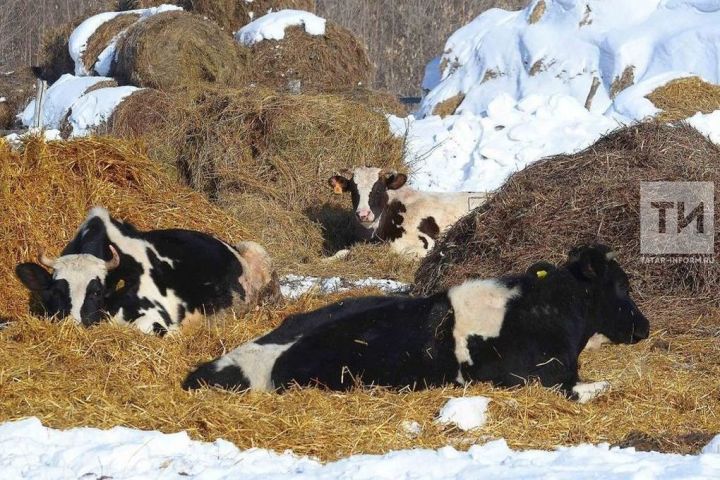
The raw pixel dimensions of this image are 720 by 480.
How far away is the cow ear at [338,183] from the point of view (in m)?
14.7

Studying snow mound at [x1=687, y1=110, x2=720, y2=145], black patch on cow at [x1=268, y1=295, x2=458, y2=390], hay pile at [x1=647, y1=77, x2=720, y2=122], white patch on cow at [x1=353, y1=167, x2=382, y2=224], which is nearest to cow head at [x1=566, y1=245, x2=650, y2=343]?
black patch on cow at [x1=268, y1=295, x2=458, y2=390]

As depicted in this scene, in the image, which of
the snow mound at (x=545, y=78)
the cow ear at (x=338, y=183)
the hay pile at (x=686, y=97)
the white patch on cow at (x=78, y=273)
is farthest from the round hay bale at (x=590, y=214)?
the hay pile at (x=686, y=97)

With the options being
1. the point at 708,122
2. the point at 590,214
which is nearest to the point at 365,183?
the point at 590,214

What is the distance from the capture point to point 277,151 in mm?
15391

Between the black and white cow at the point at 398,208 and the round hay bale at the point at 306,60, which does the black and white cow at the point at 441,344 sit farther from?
the round hay bale at the point at 306,60

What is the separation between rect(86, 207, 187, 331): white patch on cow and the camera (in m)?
8.73

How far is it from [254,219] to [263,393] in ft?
26.1

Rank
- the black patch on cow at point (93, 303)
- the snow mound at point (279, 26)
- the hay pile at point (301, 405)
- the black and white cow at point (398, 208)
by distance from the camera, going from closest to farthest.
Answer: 1. the hay pile at point (301, 405)
2. the black patch on cow at point (93, 303)
3. the black and white cow at point (398, 208)
4. the snow mound at point (279, 26)

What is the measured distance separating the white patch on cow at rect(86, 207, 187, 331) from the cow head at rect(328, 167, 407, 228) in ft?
17.3

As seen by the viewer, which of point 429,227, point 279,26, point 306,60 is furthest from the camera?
point 279,26

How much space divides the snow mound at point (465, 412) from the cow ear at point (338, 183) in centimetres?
875

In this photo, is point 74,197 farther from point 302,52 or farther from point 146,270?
point 302,52

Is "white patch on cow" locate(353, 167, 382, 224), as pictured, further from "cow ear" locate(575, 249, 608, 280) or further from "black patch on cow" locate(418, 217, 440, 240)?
"cow ear" locate(575, 249, 608, 280)

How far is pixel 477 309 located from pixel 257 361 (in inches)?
54.7
